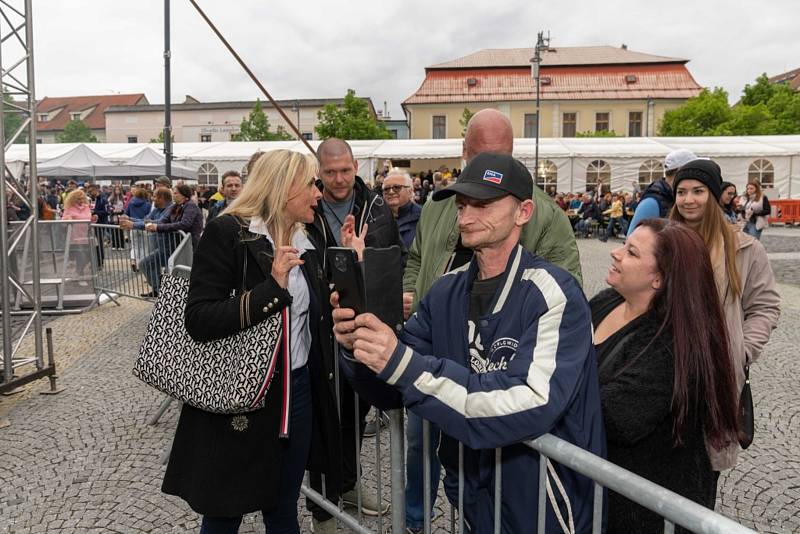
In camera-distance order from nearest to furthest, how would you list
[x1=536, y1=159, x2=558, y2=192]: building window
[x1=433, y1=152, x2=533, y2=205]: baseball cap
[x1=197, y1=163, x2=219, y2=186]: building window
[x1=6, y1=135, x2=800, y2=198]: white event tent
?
[x1=433, y1=152, x2=533, y2=205]: baseball cap, [x1=6, y1=135, x2=800, y2=198]: white event tent, [x1=536, y1=159, x2=558, y2=192]: building window, [x1=197, y1=163, x2=219, y2=186]: building window

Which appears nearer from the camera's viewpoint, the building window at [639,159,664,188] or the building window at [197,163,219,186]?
the building window at [639,159,664,188]

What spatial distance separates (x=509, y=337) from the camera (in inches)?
61.7

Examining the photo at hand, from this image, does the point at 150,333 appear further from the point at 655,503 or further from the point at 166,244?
the point at 166,244

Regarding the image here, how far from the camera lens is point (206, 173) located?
2492 cm

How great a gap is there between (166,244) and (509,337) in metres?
6.52

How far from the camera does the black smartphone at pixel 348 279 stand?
1.46m

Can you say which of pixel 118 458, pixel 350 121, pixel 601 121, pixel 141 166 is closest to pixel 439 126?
pixel 350 121

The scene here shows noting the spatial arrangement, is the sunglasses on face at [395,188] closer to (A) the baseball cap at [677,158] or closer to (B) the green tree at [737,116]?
(A) the baseball cap at [677,158]

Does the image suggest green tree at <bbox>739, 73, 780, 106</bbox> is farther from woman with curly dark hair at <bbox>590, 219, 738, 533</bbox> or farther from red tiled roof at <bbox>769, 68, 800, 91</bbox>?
woman with curly dark hair at <bbox>590, 219, 738, 533</bbox>

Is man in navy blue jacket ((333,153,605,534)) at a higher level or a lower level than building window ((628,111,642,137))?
lower

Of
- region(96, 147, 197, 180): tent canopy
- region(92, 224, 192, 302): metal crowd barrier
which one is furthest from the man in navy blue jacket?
region(96, 147, 197, 180): tent canopy

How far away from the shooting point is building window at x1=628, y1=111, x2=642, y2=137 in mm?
51719

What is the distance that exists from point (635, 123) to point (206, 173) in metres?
40.1

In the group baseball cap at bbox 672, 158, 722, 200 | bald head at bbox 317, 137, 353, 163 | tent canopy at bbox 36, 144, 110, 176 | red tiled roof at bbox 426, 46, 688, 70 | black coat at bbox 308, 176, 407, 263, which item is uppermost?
red tiled roof at bbox 426, 46, 688, 70
